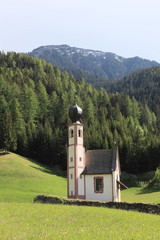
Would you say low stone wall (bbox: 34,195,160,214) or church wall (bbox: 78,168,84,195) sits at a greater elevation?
low stone wall (bbox: 34,195,160,214)

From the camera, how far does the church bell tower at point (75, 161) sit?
154ft

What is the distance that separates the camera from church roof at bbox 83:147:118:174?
155 ft

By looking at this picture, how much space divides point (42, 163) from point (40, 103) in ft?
110

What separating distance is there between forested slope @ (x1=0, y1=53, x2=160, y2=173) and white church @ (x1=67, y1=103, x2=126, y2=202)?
33991 mm

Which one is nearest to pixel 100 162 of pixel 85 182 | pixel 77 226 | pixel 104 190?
pixel 85 182

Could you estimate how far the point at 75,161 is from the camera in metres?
47.5

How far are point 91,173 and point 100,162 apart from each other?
2.09 meters

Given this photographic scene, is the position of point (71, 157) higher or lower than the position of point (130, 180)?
higher

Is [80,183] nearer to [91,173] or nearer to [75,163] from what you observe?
[91,173]

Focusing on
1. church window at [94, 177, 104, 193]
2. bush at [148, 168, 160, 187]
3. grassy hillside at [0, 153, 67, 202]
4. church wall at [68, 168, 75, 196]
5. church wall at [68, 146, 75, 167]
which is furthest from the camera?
bush at [148, 168, 160, 187]

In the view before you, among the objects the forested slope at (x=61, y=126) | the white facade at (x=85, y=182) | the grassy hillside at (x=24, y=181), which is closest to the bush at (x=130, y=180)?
the forested slope at (x=61, y=126)

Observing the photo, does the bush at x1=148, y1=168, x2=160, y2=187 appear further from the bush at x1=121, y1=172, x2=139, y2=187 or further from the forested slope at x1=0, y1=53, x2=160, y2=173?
the forested slope at x1=0, y1=53, x2=160, y2=173

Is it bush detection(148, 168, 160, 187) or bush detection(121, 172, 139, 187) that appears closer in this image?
bush detection(148, 168, 160, 187)

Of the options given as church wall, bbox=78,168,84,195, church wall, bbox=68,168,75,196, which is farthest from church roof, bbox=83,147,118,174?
church wall, bbox=68,168,75,196
